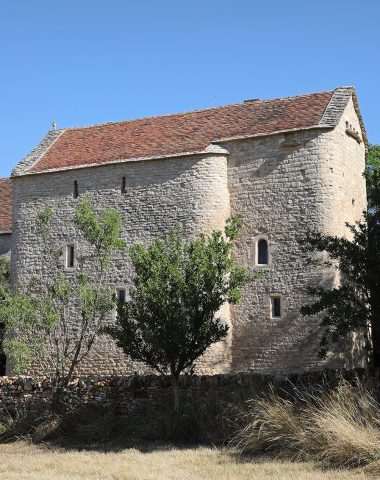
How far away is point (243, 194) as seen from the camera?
83.9ft

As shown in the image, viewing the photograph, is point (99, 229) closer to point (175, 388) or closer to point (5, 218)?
point (175, 388)

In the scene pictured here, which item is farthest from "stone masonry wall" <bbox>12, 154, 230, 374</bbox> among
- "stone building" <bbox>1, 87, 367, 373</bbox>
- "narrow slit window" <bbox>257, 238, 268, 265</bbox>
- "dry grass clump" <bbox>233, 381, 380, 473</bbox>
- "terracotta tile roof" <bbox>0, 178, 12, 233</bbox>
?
"dry grass clump" <bbox>233, 381, 380, 473</bbox>

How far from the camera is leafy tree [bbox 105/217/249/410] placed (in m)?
17.4

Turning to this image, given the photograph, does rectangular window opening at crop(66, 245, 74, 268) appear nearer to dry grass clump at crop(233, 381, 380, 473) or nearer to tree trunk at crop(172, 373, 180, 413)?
tree trunk at crop(172, 373, 180, 413)

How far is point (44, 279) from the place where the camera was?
2714 centimetres

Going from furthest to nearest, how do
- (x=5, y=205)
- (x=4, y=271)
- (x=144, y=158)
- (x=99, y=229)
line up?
(x=5, y=205) < (x=4, y=271) < (x=144, y=158) < (x=99, y=229)

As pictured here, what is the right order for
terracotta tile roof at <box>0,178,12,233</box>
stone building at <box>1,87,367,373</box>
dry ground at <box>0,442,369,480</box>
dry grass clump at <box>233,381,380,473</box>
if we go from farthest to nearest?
terracotta tile roof at <box>0,178,12,233</box> < stone building at <box>1,87,367,373</box> < dry grass clump at <box>233,381,380,473</box> < dry ground at <box>0,442,369,480</box>

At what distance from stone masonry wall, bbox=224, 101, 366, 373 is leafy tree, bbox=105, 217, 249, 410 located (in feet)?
21.6

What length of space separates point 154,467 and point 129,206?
1416cm

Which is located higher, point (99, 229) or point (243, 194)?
point (243, 194)

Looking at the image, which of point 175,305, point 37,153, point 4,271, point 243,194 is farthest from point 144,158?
point 175,305

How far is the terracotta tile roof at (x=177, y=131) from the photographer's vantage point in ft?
84.5

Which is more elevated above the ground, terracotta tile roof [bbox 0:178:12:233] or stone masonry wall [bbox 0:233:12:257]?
terracotta tile roof [bbox 0:178:12:233]

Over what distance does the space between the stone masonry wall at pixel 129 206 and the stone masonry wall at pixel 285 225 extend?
2.61ft
